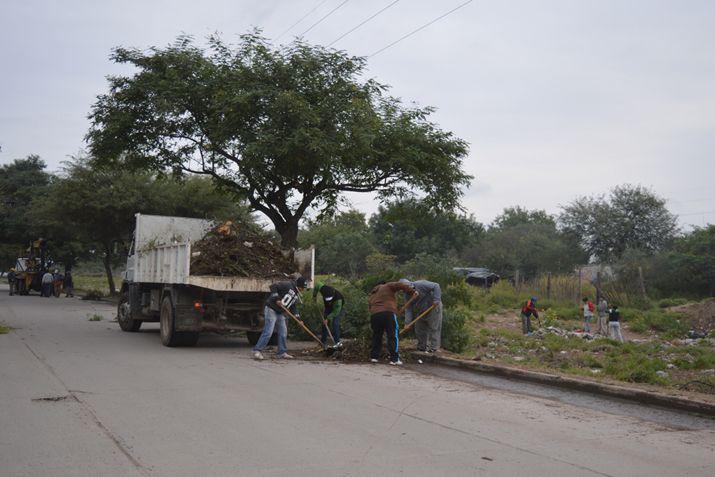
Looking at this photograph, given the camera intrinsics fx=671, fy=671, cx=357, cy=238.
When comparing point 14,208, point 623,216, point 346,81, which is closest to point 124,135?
point 346,81

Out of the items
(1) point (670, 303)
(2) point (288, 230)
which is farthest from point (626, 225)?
(2) point (288, 230)

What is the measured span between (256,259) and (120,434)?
749 cm

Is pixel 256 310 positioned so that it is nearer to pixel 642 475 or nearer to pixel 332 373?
pixel 332 373

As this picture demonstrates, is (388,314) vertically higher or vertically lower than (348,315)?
higher

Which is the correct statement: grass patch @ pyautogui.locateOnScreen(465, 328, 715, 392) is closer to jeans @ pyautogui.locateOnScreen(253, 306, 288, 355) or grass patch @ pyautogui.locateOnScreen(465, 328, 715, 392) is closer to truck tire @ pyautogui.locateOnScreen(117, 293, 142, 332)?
jeans @ pyautogui.locateOnScreen(253, 306, 288, 355)

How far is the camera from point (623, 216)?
48375 millimetres

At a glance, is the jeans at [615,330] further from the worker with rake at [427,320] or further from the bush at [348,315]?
the worker with rake at [427,320]

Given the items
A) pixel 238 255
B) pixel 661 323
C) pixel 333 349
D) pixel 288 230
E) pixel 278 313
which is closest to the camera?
pixel 278 313

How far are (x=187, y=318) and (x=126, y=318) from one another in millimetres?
4955

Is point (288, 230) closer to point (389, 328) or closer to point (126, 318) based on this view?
point (126, 318)

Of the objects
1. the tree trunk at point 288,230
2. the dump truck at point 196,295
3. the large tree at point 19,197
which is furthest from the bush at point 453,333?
the large tree at point 19,197

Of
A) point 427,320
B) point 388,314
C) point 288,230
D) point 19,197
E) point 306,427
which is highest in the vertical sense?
point 19,197

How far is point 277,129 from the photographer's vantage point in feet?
49.0

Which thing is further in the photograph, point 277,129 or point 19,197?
point 19,197
